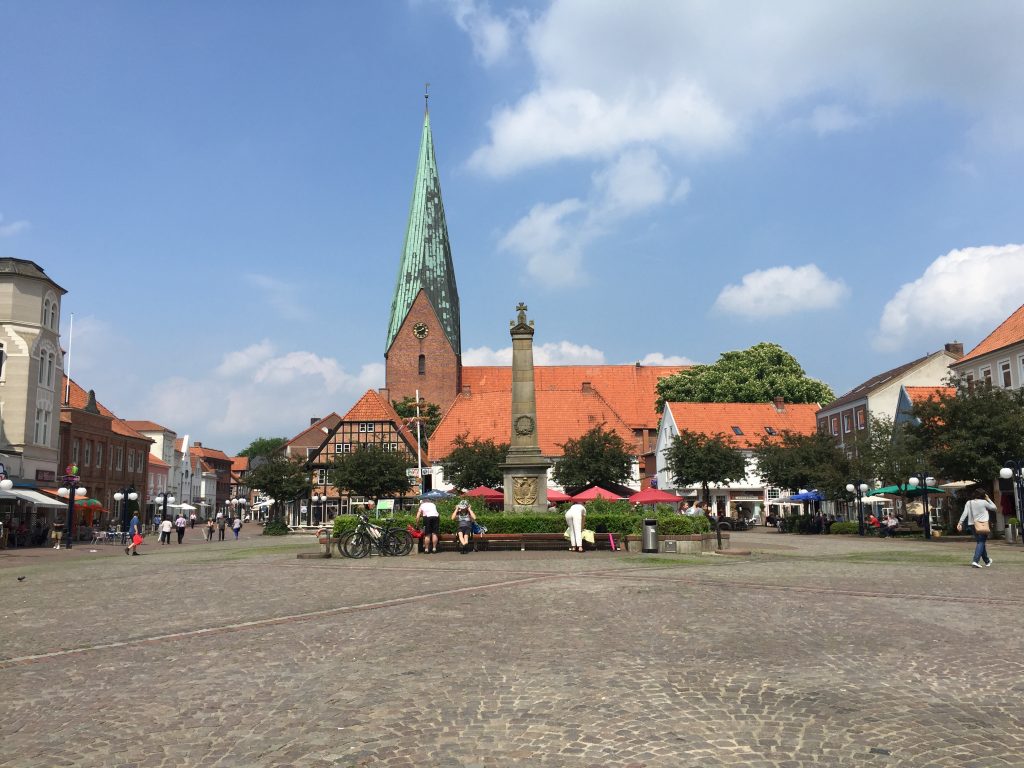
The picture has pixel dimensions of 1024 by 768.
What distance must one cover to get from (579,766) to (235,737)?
90.6 inches

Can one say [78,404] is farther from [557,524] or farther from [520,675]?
[520,675]

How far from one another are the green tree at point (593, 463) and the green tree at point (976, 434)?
1887cm

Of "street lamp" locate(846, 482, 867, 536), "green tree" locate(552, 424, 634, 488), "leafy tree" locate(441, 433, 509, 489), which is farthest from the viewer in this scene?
"leafy tree" locate(441, 433, 509, 489)

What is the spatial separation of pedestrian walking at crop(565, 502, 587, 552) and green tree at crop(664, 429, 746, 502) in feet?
98.1

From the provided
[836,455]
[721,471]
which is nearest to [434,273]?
[721,471]

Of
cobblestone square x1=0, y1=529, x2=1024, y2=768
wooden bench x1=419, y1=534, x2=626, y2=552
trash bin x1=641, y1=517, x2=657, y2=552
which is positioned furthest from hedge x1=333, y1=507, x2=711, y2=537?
cobblestone square x1=0, y1=529, x2=1024, y2=768

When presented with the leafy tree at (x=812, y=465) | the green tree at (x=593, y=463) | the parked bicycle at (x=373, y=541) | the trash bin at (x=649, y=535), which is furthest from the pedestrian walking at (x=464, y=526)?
the green tree at (x=593, y=463)

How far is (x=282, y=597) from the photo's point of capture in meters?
13.3

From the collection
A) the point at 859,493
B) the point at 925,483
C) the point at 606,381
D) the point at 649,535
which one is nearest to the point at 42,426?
the point at 649,535

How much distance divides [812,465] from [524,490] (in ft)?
85.5

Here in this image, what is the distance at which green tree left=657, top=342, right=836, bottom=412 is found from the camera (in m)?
73.7

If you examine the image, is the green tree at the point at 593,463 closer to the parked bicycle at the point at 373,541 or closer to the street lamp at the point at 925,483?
the street lamp at the point at 925,483

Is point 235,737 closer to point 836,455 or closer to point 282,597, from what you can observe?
point 282,597

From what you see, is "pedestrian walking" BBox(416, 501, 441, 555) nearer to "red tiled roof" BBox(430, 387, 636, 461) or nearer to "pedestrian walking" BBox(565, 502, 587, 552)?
"pedestrian walking" BBox(565, 502, 587, 552)
